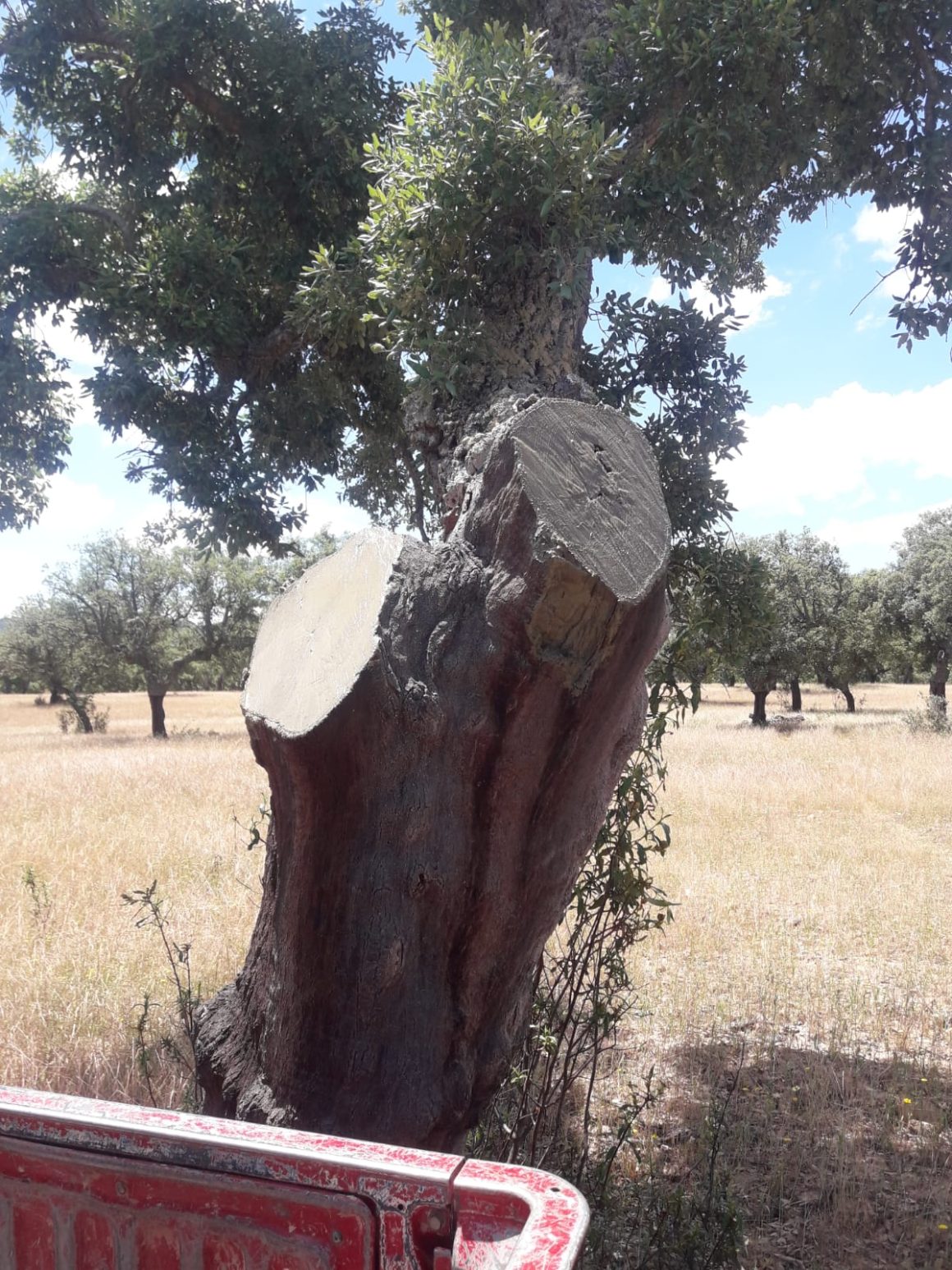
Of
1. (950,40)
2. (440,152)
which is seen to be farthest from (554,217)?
(950,40)

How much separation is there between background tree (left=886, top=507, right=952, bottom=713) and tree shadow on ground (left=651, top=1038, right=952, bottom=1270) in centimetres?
2434

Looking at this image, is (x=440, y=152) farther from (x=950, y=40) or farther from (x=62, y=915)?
(x=62, y=915)

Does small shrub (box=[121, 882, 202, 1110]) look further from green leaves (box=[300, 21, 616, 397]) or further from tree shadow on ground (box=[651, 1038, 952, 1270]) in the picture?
green leaves (box=[300, 21, 616, 397])

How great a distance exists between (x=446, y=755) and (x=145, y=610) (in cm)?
2967

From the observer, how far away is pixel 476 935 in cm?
262

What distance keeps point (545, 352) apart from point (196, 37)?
347cm

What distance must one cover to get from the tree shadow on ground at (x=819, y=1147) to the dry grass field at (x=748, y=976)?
12 millimetres

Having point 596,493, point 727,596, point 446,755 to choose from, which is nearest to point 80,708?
point 727,596

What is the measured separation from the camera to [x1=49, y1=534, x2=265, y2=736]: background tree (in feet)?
98.0

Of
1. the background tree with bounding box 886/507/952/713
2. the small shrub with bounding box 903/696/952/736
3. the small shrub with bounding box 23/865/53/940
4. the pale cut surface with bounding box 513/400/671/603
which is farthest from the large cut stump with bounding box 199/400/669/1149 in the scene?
the background tree with bounding box 886/507/952/713

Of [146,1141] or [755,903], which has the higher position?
[146,1141]

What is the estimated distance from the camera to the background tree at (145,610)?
29875 millimetres

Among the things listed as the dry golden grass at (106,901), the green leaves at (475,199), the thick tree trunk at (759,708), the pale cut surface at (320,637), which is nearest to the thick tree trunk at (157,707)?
the dry golden grass at (106,901)

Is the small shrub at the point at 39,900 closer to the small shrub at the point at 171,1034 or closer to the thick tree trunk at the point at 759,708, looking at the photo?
the small shrub at the point at 171,1034
